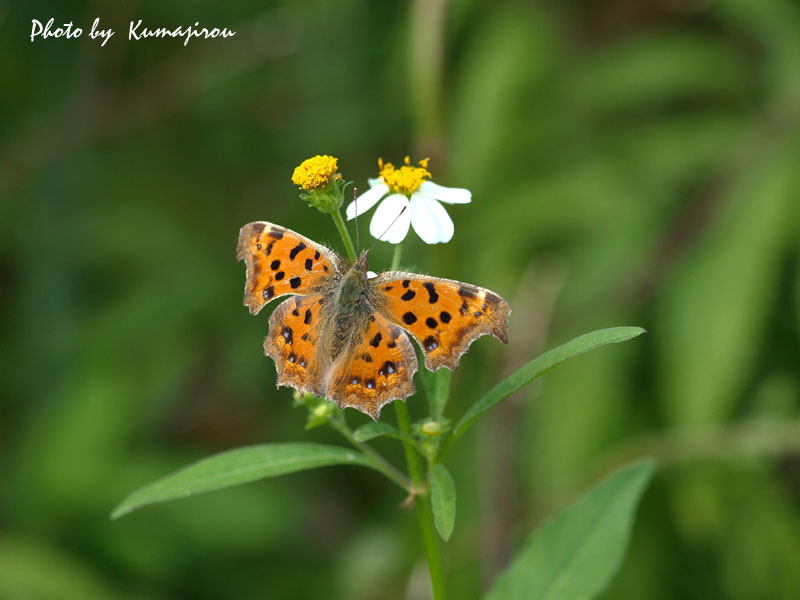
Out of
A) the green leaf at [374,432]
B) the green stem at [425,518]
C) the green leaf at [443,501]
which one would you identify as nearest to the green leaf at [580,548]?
the green stem at [425,518]

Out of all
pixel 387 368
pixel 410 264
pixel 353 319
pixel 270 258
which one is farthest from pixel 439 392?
Answer: pixel 410 264

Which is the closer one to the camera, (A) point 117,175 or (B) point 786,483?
(B) point 786,483

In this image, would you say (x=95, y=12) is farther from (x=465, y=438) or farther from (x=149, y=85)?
(x=465, y=438)

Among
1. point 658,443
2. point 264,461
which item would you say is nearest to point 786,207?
point 658,443

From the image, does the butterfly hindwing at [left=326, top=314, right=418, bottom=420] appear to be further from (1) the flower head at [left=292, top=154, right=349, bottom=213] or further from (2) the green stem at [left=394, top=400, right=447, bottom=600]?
(1) the flower head at [left=292, top=154, right=349, bottom=213]

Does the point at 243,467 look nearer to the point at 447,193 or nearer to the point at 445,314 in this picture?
the point at 445,314
